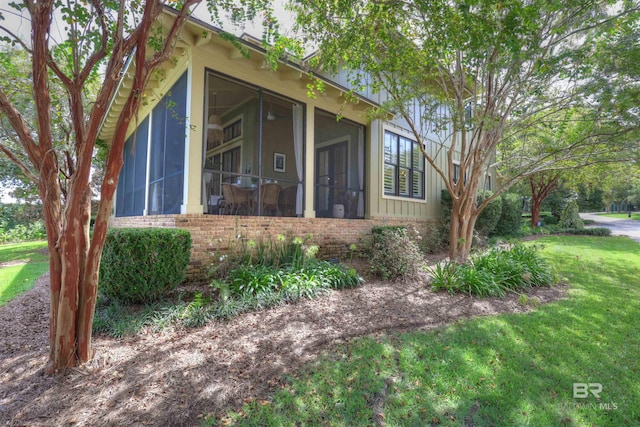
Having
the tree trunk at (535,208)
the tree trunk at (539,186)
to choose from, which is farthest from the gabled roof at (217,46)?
the tree trunk at (535,208)

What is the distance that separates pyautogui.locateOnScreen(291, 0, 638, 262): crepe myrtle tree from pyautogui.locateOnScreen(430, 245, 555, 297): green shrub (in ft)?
3.14

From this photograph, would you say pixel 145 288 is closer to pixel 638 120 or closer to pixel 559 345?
pixel 559 345

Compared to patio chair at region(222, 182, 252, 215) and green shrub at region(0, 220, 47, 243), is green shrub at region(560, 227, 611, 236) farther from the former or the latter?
green shrub at region(0, 220, 47, 243)

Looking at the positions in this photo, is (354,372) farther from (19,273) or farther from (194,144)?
(19,273)

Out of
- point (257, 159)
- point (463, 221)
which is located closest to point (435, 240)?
point (463, 221)

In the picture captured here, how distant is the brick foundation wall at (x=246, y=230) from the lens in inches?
203

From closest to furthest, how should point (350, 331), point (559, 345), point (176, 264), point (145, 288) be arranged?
point (559, 345) < point (350, 331) < point (145, 288) < point (176, 264)

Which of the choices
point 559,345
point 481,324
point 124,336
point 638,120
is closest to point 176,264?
point 124,336

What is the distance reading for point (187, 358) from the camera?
→ 9.41ft

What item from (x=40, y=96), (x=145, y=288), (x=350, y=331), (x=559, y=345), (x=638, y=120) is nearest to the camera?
(x=40, y=96)

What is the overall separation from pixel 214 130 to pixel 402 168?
19.0ft

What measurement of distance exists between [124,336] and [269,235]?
3.13 metres

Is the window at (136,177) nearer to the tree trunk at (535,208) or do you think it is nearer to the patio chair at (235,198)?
the patio chair at (235,198)

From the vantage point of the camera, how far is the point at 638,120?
5562 millimetres
